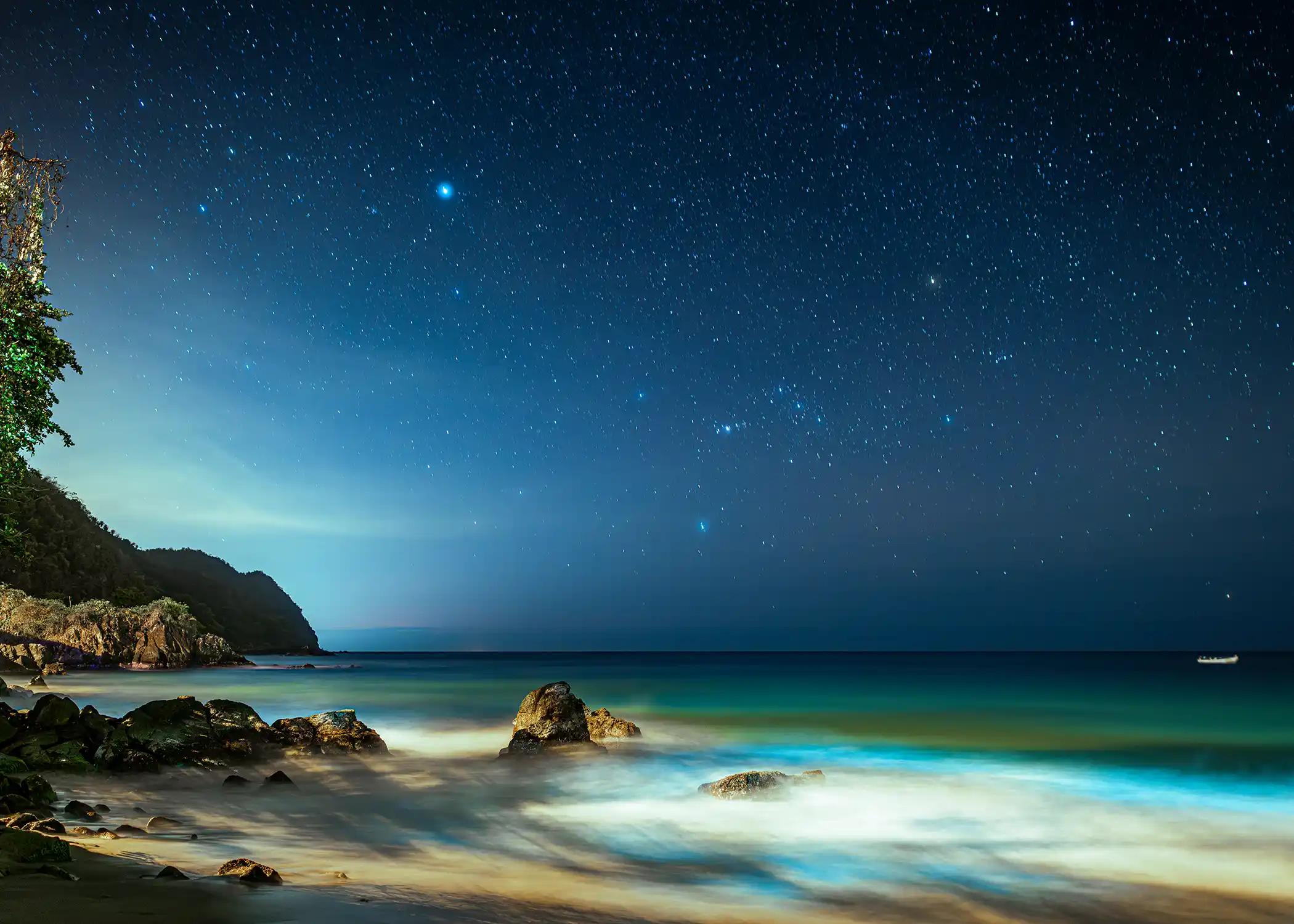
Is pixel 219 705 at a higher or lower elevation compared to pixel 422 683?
higher

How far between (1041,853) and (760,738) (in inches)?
562

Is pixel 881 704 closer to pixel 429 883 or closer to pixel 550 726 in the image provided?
pixel 550 726

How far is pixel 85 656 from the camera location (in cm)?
4947

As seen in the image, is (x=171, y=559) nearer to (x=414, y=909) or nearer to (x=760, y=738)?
(x=760, y=738)

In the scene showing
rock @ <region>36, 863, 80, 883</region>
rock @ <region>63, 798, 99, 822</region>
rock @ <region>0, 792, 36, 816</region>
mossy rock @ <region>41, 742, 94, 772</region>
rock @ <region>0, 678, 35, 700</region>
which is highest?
rock @ <region>36, 863, 80, 883</region>

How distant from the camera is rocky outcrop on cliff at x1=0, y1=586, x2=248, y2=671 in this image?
1809 inches

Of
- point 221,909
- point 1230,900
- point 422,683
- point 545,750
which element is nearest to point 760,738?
point 545,750

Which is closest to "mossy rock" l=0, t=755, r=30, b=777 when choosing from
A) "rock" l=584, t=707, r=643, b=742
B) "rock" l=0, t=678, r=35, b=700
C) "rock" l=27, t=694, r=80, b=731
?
"rock" l=27, t=694, r=80, b=731

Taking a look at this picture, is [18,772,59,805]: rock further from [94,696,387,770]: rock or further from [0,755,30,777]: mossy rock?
[94,696,387,770]: rock

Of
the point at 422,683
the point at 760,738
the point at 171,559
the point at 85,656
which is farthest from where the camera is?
the point at 171,559

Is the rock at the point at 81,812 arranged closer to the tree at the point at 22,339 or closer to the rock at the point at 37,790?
the rock at the point at 37,790

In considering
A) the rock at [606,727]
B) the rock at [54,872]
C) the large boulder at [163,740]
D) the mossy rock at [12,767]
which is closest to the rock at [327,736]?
the large boulder at [163,740]

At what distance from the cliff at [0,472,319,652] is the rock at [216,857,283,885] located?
9478mm

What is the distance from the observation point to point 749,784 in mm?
13195
